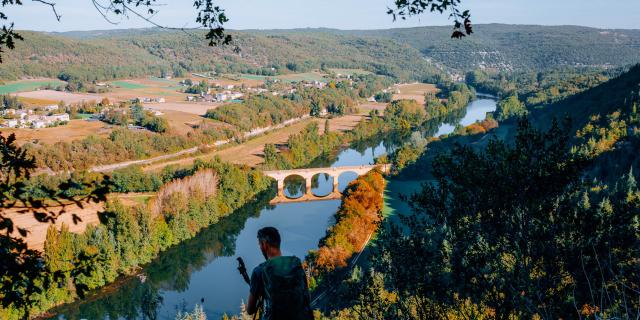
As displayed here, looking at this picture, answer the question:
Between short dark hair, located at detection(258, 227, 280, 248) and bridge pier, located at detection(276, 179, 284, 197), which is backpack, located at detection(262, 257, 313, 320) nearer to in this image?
short dark hair, located at detection(258, 227, 280, 248)

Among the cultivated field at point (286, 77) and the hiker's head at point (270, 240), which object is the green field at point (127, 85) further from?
the hiker's head at point (270, 240)

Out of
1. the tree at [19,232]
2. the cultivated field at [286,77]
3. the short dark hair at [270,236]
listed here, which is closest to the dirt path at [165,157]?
the tree at [19,232]

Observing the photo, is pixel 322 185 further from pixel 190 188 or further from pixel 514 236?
pixel 514 236

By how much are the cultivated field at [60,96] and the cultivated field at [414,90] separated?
5009cm

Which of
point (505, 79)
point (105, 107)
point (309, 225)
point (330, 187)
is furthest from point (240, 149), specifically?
point (505, 79)

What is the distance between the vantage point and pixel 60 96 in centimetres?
7325

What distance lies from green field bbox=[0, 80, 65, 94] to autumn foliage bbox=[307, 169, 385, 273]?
62.9 m

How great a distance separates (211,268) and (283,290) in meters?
23.4

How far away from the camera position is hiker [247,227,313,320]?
3229 mm

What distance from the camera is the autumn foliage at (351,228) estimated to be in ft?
71.4

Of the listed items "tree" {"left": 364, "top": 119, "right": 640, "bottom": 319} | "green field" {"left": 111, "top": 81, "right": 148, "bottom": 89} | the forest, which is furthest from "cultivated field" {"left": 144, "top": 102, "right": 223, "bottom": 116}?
"tree" {"left": 364, "top": 119, "right": 640, "bottom": 319}

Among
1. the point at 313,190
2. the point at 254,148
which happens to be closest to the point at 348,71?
the point at 254,148

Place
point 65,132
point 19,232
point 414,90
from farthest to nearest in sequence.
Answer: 1. point 414,90
2. point 65,132
3. point 19,232

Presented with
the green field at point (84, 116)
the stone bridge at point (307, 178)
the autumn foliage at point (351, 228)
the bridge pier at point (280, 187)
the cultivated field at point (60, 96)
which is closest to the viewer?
the autumn foliage at point (351, 228)
